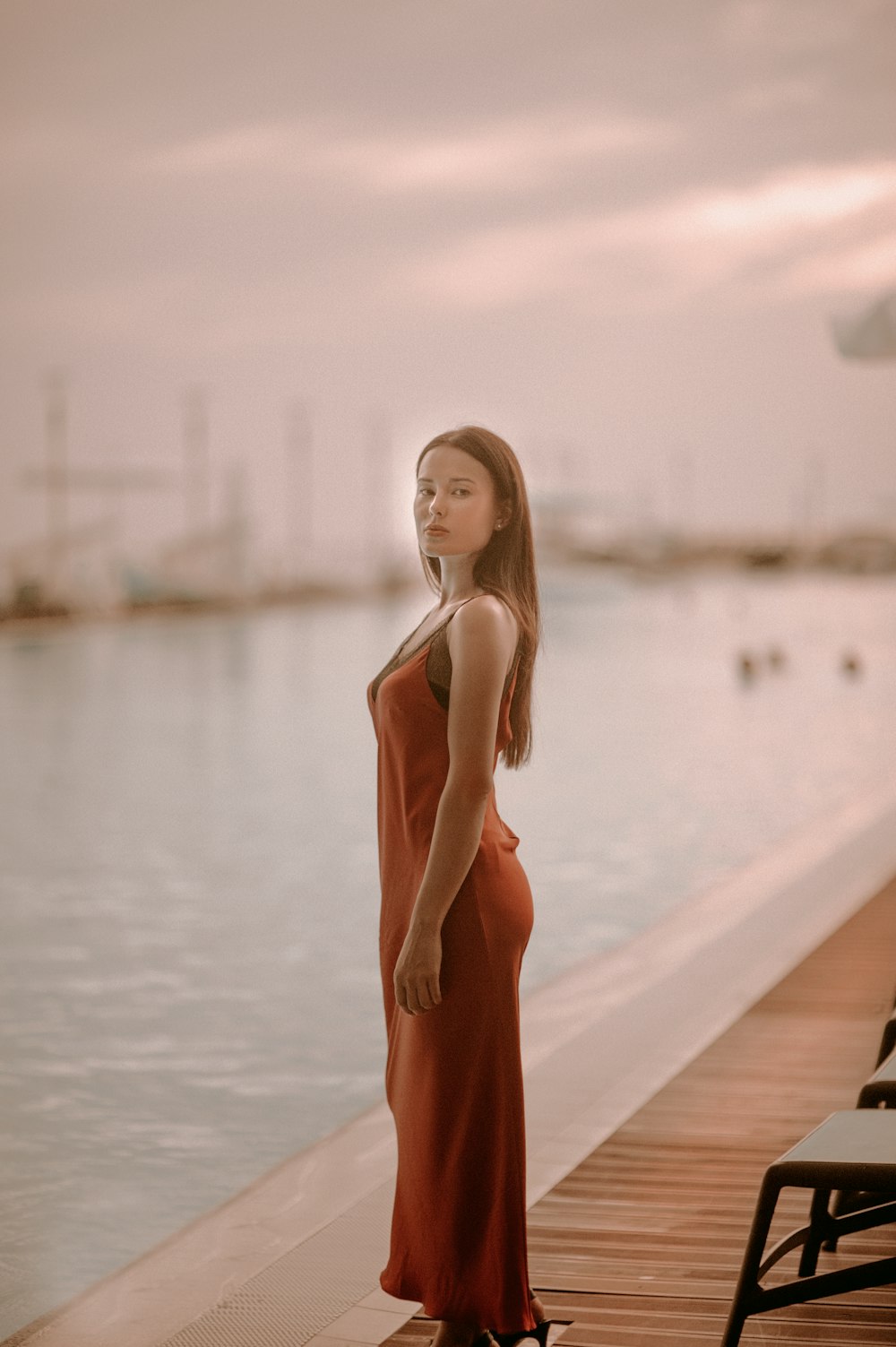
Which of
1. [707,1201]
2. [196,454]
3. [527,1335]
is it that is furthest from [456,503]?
[196,454]

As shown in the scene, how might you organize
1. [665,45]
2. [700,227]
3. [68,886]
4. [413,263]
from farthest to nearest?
[413,263] → [700,227] → [665,45] → [68,886]

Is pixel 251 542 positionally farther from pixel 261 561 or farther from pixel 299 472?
pixel 299 472

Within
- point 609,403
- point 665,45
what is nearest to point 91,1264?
point 665,45

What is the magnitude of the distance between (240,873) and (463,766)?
20.9 feet

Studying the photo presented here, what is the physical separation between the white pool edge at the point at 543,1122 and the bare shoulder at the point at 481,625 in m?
1.07

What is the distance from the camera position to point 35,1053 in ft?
16.4

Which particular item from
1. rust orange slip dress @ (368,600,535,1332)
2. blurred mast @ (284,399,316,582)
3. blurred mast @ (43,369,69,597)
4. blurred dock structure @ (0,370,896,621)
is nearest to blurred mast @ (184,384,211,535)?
blurred dock structure @ (0,370,896,621)

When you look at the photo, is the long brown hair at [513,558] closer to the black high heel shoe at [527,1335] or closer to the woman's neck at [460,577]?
the woman's neck at [460,577]

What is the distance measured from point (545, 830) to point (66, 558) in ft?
112

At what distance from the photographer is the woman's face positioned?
203 cm

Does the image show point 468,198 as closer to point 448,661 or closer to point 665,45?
point 665,45

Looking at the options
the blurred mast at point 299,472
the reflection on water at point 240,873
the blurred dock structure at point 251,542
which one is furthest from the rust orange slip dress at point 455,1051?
the blurred mast at point 299,472

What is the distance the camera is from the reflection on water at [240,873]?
4.16 metres

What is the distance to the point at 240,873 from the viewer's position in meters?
8.11
